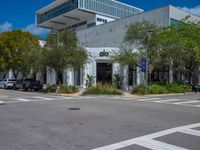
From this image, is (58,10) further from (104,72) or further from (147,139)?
(147,139)

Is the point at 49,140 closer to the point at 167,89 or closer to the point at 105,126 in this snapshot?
the point at 105,126

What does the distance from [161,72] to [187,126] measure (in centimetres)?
2940

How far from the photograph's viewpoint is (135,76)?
38.7 metres

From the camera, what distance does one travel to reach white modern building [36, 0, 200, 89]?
38.7 m

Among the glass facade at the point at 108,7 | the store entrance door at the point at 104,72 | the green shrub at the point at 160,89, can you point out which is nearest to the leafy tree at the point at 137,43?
the store entrance door at the point at 104,72

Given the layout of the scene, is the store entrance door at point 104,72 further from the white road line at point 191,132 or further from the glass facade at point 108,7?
the glass facade at point 108,7

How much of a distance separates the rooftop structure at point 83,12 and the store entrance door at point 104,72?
122 feet

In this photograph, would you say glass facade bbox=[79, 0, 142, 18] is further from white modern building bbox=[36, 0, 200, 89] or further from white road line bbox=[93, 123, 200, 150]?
white road line bbox=[93, 123, 200, 150]

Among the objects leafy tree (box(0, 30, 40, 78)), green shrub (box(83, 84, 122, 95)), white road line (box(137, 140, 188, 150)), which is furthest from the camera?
leafy tree (box(0, 30, 40, 78))

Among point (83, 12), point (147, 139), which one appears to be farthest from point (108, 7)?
point (147, 139)

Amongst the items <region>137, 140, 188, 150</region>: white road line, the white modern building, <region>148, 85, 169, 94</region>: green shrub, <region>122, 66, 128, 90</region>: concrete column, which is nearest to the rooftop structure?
the white modern building

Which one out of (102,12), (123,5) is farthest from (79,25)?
(123,5)

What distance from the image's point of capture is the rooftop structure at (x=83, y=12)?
74375mm

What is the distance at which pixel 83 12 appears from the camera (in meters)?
74.9
